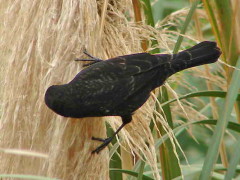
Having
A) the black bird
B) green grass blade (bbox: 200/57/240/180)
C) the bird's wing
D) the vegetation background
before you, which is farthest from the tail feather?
green grass blade (bbox: 200/57/240/180)

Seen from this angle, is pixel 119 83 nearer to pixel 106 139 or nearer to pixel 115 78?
pixel 115 78

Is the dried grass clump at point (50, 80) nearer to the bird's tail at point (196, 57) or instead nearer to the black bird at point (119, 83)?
the black bird at point (119, 83)

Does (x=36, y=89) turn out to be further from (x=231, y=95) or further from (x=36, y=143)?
(x=231, y=95)

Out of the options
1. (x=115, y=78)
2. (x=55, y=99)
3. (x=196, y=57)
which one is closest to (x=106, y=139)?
(x=55, y=99)

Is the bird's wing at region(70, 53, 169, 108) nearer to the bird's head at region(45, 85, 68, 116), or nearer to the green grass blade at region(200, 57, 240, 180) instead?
the bird's head at region(45, 85, 68, 116)

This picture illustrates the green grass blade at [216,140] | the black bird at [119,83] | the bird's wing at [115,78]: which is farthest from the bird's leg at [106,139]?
the green grass blade at [216,140]

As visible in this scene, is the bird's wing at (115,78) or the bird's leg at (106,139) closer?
the bird's leg at (106,139)

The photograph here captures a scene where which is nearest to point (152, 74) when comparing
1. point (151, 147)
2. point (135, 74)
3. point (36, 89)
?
point (135, 74)

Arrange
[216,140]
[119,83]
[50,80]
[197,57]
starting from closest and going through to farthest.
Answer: [216,140]
[50,80]
[119,83]
[197,57]
